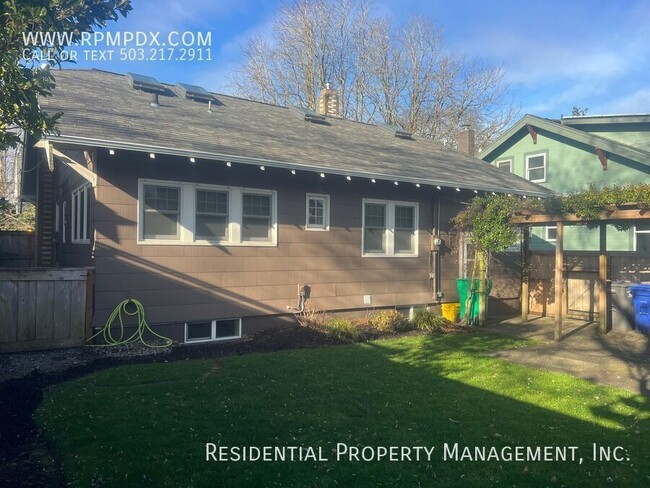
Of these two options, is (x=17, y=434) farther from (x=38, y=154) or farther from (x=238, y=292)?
(x=38, y=154)

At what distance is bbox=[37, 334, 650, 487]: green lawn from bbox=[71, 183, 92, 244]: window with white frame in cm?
372

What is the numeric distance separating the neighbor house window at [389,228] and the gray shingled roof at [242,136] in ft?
3.09

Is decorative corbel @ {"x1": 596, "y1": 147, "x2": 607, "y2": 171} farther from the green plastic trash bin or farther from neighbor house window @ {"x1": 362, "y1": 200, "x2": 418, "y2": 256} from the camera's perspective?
neighbor house window @ {"x1": 362, "y1": 200, "x2": 418, "y2": 256}

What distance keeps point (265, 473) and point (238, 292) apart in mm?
5857

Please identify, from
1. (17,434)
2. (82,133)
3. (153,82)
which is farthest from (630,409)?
(153,82)

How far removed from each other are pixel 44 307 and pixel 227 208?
347 centimetres

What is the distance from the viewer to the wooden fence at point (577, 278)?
11766 mm

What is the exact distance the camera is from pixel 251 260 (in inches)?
386

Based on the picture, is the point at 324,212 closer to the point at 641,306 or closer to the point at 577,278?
the point at 577,278

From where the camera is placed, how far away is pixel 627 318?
1038cm

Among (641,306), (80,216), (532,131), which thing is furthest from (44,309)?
(532,131)

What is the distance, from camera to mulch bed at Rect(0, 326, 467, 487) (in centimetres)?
394

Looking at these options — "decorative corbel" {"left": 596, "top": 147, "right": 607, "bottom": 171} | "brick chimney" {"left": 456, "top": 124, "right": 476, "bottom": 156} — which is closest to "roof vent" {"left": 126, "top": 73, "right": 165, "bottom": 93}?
"brick chimney" {"left": 456, "top": 124, "right": 476, "bottom": 156}

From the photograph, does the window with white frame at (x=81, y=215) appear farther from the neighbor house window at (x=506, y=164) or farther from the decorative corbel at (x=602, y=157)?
the neighbor house window at (x=506, y=164)
